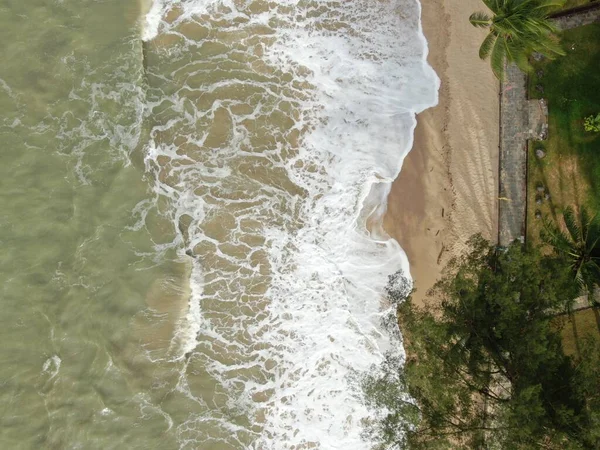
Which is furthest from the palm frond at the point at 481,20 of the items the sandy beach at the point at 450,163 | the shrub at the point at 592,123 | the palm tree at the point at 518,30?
the shrub at the point at 592,123

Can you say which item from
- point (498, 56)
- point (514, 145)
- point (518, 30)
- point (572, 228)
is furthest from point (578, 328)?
point (518, 30)

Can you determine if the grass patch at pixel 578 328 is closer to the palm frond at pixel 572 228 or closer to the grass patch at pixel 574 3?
the palm frond at pixel 572 228

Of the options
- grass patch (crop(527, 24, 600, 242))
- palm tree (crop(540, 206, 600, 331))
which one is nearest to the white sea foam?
grass patch (crop(527, 24, 600, 242))

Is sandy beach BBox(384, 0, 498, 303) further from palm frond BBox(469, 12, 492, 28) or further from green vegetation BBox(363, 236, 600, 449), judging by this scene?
palm frond BBox(469, 12, 492, 28)

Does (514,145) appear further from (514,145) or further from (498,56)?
(498,56)

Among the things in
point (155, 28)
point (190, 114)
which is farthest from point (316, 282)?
point (155, 28)

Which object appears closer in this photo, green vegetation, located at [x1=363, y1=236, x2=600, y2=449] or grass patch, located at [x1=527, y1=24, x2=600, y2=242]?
green vegetation, located at [x1=363, y1=236, x2=600, y2=449]

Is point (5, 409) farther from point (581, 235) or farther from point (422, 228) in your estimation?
point (581, 235)
